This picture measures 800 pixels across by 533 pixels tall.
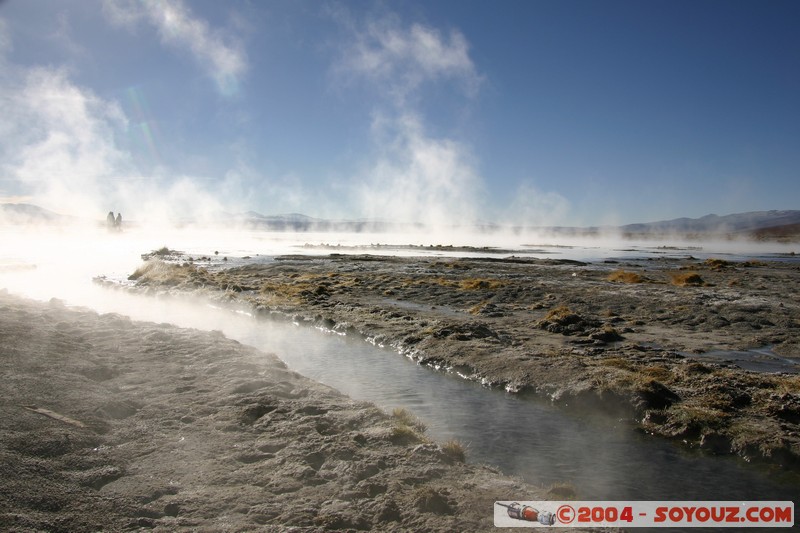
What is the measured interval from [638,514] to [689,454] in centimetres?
308

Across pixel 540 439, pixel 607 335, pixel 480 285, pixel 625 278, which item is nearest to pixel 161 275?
pixel 480 285

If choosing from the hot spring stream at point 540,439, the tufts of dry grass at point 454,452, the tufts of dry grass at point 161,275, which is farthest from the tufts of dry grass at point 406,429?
the tufts of dry grass at point 161,275

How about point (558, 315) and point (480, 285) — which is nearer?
point (558, 315)

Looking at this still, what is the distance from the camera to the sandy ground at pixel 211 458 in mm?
6523

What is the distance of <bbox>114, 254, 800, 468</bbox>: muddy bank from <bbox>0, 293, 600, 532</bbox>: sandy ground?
5247 millimetres

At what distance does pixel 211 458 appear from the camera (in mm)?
8078

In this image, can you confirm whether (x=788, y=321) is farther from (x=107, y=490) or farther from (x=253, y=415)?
(x=107, y=490)

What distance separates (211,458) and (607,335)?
52.3 ft

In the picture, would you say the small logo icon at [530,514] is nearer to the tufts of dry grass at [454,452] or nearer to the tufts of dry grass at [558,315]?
the tufts of dry grass at [454,452]

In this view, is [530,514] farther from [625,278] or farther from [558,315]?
[625,278]

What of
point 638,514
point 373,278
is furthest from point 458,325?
point 373,278

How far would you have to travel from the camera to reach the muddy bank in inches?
449

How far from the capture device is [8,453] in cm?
734

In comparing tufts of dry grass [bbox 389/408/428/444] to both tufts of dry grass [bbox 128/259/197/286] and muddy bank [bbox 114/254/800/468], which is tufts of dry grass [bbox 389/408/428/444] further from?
tufts of dry grass [bbox 128/259/197/286]
